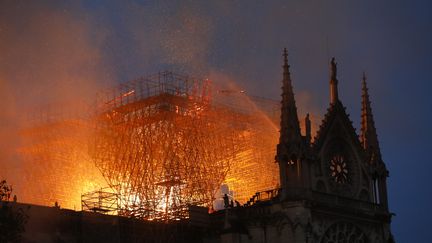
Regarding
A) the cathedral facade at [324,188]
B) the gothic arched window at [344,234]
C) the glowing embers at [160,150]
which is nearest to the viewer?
the cathedral facade at [324,188]

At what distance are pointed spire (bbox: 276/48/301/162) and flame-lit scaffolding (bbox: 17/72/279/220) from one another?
34.4 ft

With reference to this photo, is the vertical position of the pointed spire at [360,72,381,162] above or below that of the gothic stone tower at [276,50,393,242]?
above

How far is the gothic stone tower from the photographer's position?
6059 cm

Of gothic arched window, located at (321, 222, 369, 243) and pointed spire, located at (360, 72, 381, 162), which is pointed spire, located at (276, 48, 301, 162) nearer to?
gothic arched window, located at (321, 222, 369, 243)

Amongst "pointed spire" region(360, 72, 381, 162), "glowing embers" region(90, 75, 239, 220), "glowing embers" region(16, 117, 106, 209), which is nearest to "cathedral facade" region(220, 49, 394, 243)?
"pointed spire" region(360, 72, 381, 162)

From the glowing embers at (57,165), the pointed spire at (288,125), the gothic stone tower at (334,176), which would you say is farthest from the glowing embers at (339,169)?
the glowing embers at (57,165)

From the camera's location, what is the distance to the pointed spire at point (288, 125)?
61.3 meters

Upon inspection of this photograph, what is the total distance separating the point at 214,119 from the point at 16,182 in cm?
2114

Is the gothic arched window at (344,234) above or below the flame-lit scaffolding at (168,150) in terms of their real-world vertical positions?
below

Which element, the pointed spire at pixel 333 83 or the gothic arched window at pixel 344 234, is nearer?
the gothic arched window at pixel 344 234

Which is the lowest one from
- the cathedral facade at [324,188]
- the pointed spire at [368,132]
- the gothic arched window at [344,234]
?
the gothic arched window at [344,234]

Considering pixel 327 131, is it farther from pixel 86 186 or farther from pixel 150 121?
pixel 86 186

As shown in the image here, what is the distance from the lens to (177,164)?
7331cm

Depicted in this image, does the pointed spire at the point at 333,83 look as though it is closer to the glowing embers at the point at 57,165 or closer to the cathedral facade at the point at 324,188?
the cathedral facade at the point at 324,188
